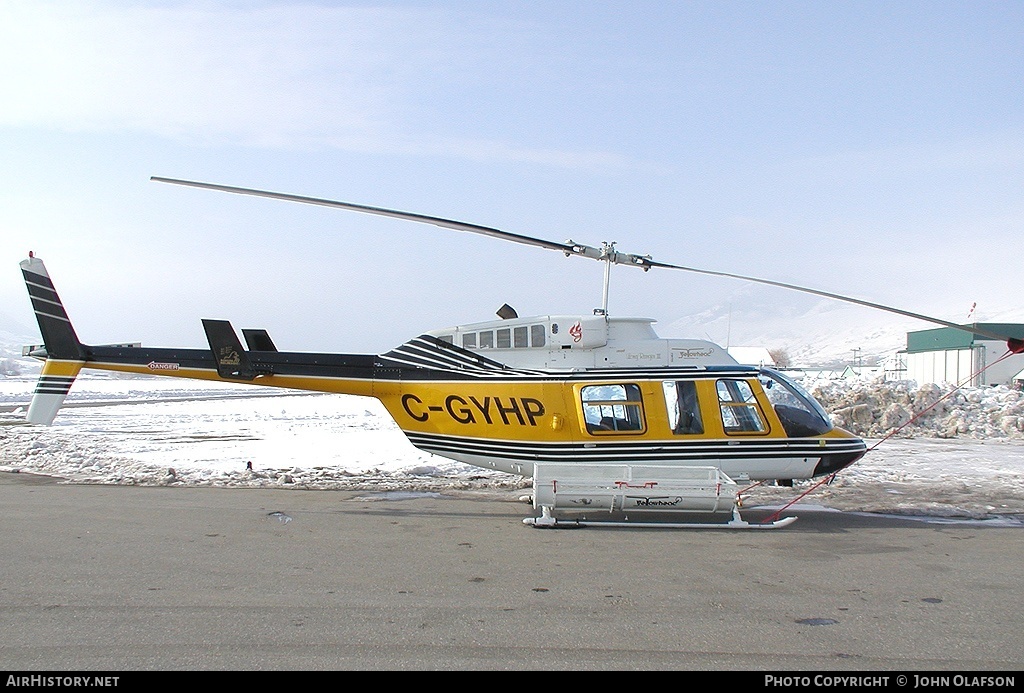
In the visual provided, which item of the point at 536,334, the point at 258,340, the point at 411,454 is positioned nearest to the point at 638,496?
the point at 536,334

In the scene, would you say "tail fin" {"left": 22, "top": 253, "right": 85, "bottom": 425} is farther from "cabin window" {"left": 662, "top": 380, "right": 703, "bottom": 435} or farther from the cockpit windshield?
the cockpit windshield

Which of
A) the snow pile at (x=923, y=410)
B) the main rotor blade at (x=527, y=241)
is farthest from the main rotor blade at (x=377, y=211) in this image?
the snow pile at (x=923, y=410)

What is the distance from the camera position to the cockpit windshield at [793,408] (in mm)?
10320

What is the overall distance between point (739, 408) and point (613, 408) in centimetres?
169

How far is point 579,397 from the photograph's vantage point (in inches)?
410

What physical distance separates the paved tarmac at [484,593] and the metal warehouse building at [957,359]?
47.1 metres

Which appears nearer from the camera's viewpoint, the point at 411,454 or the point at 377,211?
the point at 377,211

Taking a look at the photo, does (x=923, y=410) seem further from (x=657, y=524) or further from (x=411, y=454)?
(x=657, y=524)

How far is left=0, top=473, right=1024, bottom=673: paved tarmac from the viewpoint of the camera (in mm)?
4875

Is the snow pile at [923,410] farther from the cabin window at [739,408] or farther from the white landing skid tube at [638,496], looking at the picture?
the white landing skid tube at [638,496]

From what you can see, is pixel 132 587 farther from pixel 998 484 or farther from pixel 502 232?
pixel 998 484

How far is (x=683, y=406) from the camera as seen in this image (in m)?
10.3
